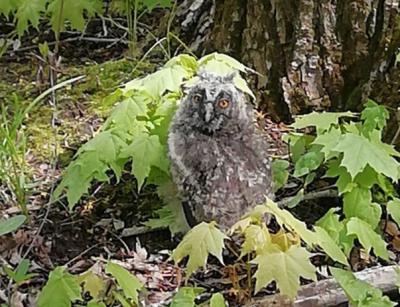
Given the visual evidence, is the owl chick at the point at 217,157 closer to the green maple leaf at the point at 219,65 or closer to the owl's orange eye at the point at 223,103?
the owl's orange eye at the point at 223,103

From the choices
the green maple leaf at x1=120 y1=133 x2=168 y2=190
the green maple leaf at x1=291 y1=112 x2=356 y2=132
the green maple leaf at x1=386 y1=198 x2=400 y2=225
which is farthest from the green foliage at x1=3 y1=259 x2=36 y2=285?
the green maple leaf at x1=386 y1=198 x2=400 y2=225

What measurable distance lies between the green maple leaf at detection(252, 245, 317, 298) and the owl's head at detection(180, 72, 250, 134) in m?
0.60

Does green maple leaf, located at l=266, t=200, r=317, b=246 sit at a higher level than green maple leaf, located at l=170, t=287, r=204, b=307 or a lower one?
higher

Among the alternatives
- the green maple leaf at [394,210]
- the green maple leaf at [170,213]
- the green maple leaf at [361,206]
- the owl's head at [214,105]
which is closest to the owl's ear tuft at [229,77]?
the owl's head at [214,105]

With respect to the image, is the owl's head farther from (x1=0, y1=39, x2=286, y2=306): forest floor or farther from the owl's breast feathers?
(x1=0, y1=39, x2=286, y2=306): forest floor

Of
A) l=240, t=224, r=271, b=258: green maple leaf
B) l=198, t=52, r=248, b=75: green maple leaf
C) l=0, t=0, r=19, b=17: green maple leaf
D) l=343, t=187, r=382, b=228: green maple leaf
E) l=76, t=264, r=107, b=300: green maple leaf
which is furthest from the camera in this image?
l=0, t=0, r=19, b=17: green maple leaf

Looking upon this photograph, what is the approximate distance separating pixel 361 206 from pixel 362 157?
182 millimetres

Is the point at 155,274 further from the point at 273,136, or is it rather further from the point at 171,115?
the point at 273,136

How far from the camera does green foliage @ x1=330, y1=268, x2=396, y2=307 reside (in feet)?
8.33

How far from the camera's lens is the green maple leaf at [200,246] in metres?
2.52

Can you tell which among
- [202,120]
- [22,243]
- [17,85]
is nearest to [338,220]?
[202,120]

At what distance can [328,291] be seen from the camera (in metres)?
2.81

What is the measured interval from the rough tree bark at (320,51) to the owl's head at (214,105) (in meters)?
0.63

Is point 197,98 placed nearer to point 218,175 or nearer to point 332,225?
point 218,175
